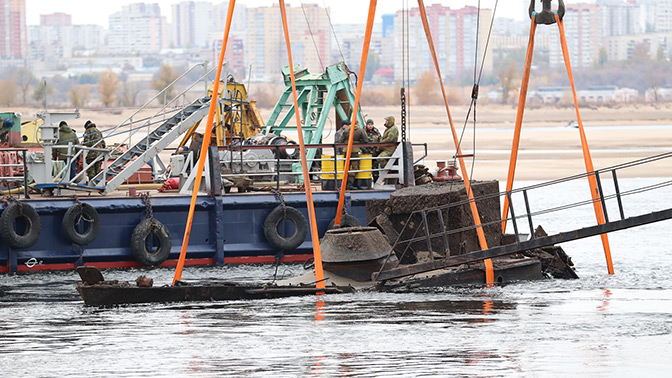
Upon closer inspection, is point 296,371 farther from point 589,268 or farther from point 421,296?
point 589,268

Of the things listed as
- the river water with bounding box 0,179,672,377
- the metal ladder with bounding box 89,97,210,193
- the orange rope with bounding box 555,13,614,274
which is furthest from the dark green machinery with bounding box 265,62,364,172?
the orange rope with bounding box 555,13,614,274

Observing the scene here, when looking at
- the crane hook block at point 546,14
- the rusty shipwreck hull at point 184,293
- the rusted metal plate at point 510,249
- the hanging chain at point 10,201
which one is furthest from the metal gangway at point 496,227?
the hanging chain at point 10,201

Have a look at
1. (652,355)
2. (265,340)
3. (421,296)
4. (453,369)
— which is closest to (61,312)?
(265,340)

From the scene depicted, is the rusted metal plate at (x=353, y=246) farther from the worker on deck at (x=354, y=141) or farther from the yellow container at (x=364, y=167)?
the yellow container at (x=364, y=167)

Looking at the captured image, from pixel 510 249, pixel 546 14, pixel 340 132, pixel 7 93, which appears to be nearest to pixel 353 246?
pixel 510 249

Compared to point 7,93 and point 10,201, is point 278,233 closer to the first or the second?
point 10,201

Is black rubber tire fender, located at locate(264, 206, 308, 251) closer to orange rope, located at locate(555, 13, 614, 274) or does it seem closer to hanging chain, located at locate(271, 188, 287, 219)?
hanging chain, located at locate(271, 188, 287, 219)

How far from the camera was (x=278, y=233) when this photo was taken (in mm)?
22234

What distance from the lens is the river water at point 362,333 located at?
12.3 m

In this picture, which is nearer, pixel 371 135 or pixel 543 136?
pixel 371 135

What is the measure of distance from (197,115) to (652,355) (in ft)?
44.5

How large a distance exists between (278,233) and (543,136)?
53.0 m

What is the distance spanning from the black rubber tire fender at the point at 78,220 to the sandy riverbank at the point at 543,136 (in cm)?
896

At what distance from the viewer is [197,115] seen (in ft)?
79.8
